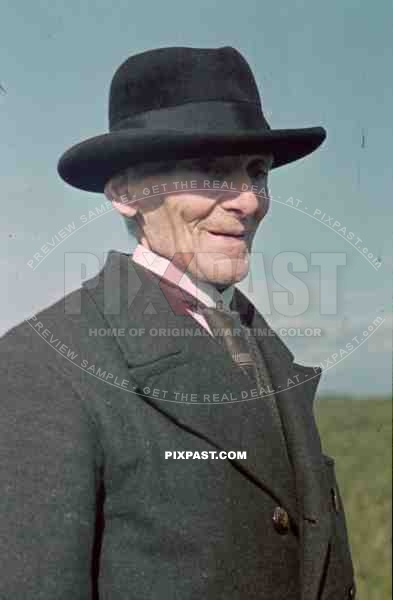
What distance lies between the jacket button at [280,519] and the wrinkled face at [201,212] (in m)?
0.74

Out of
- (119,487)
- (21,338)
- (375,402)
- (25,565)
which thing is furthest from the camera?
(375,402)

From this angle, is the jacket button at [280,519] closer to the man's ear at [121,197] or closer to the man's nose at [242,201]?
the man's nose at [242,201]

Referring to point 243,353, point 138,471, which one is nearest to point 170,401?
point 138,471

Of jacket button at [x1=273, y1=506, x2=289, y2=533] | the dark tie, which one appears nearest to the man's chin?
the dark tie

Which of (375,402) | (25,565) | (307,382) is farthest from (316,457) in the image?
(375,402)

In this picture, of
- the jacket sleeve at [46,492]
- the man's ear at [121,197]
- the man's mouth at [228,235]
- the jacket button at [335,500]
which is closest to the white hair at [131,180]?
the man's ear at [121,197]

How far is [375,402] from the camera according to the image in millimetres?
8852

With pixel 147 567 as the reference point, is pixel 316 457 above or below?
above

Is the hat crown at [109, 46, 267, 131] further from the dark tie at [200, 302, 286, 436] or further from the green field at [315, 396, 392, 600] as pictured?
the green field at [315, 396, 392, 600]

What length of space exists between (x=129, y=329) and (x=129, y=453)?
399 mm

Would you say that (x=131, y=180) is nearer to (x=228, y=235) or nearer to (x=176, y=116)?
(x=176, y=116)

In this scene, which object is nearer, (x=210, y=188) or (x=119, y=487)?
(x=119, y=487)

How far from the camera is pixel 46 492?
6.98 ft

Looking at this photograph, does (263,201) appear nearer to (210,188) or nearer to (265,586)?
(210,188)
